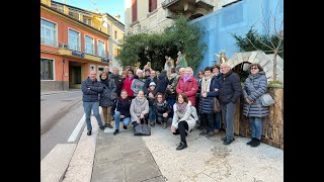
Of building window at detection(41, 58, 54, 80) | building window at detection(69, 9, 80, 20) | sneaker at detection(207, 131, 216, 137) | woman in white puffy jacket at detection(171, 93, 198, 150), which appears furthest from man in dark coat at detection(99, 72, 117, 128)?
building window at detection(41, 58, 54, 80)

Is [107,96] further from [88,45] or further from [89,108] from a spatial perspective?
[88,45]

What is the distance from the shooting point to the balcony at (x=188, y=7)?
10445mm

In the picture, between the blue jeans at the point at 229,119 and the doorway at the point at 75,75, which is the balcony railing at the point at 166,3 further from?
the doorway at the point at 75,75

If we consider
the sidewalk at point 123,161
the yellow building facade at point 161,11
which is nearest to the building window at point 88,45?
Result: the sidewalk at point 123,161

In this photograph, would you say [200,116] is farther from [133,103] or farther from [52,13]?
[52,13]

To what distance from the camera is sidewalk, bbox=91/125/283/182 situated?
9.37 feet

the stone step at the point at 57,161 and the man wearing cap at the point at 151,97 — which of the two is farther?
the man wearing cap at the point at 151,97

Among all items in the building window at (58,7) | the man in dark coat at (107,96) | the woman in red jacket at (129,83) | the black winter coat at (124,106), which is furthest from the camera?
the woman in red jacket at (129,83)

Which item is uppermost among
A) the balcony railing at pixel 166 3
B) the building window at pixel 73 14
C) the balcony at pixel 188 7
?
the balcony railing at pixel 166 3

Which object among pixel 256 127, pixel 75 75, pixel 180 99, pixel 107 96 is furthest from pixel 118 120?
pixel 256 127

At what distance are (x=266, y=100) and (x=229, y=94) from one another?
53cm

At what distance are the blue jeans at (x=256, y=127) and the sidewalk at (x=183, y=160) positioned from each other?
165 mm

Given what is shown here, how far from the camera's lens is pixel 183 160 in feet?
11.2
